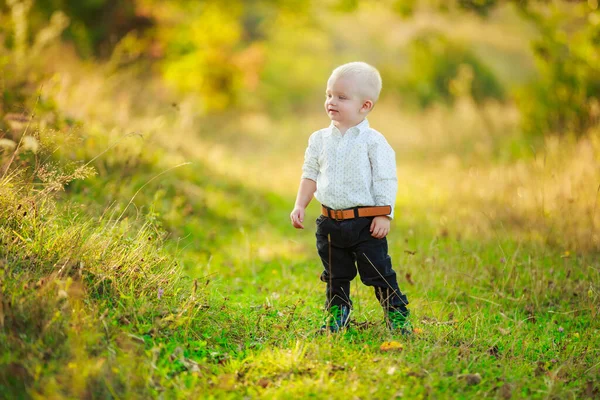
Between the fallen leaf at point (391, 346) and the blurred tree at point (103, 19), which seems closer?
the fallen leaf at point (391, 346)

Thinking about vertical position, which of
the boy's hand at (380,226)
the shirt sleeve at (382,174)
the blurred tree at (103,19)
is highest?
the blurred tree at (103,19)

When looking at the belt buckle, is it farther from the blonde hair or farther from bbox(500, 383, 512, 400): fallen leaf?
bbox(500, 383, 512, 400): fallen leaf

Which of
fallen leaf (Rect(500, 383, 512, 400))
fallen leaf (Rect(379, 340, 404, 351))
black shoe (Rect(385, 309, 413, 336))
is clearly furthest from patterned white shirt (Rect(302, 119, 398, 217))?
fallen leaf (Rect(500, 383, 512, 400))

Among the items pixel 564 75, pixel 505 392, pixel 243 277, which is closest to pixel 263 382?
pixel 505 392

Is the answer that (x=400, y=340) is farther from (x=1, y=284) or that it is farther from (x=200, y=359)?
(x=1, y=284)

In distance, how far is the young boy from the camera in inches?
133

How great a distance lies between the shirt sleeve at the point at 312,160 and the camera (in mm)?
3602

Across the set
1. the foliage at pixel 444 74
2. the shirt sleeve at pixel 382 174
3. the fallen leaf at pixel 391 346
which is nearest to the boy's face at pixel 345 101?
the shirt sleeve at pixel 382 174

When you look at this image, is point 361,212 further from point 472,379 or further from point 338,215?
point 472,379

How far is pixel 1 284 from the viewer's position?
115 inches

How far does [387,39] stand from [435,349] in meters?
20.1

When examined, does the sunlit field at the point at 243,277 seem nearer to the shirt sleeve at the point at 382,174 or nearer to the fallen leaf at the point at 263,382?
the fallen leaf at the point at 263,382

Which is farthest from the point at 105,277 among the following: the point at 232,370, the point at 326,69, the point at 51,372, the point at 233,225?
the point at 326,69

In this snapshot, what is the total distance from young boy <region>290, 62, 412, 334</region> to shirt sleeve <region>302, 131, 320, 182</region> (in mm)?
61
